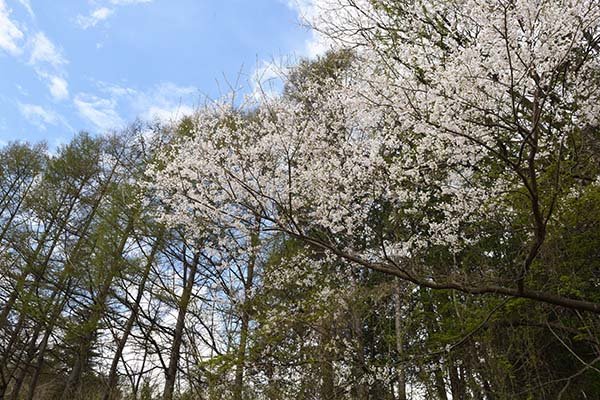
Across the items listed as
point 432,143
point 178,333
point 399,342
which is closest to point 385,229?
point 399,342

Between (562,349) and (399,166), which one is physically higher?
(399,166)

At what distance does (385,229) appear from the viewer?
689cm

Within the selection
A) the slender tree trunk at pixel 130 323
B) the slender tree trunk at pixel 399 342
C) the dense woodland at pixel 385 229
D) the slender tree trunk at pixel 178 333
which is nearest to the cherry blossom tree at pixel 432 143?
the dense woodland at pixel 385 229

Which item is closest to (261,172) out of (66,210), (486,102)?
(486,102)

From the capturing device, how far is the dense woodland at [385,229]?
3879 mm

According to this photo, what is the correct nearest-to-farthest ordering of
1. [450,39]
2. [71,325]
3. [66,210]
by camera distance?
[450,39] < [71,325] < [66,210]

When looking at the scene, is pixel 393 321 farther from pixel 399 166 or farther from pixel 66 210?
pixel 66 210

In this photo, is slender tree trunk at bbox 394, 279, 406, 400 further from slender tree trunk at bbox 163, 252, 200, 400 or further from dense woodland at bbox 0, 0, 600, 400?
slender tree trunk at bbox 163, 252, 200, 400

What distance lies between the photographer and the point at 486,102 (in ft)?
13.1

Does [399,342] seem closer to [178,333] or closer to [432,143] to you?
[432,143]

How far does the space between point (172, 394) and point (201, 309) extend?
4.95ft

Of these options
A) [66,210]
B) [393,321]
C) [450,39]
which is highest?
[66,210]

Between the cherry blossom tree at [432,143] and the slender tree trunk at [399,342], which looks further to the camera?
the slender tree trunk at [399,342]

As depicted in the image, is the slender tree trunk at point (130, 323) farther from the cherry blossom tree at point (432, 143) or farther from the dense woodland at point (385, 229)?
the cherry blossom tree at point (432, 143)
